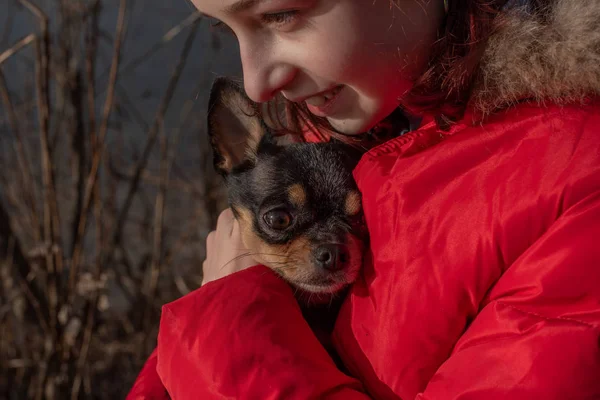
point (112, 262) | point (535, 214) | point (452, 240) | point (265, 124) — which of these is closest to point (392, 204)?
point (452, 240)

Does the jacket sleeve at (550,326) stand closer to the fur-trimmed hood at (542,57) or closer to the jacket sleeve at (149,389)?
the fur-trimmed hood at (542,57)

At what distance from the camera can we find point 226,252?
73.8 inches

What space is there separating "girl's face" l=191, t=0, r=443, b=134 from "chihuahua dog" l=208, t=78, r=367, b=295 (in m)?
0.39

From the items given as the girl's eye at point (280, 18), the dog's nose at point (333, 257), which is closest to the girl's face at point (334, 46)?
the girl's eye at point (280, 18)

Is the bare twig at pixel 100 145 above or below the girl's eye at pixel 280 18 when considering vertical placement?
below

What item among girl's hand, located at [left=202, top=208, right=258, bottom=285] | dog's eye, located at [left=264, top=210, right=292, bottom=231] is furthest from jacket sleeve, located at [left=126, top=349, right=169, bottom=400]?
dog's eye, located at [left=264, top=210, right=292, bottom=231]

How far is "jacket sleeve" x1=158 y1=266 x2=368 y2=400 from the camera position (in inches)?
48.5

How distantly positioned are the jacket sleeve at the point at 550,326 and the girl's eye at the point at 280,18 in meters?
0.61

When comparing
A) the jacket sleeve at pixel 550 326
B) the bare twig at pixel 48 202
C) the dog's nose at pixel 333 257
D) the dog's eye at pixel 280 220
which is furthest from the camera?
the bare twig at pixel 48 202

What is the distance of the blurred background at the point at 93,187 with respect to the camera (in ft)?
8.83

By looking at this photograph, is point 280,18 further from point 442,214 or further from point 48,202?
point 48,202

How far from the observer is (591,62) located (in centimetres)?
106

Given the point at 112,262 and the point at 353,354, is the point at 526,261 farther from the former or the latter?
the point at 112,262

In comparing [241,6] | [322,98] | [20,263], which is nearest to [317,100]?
[322,98]
